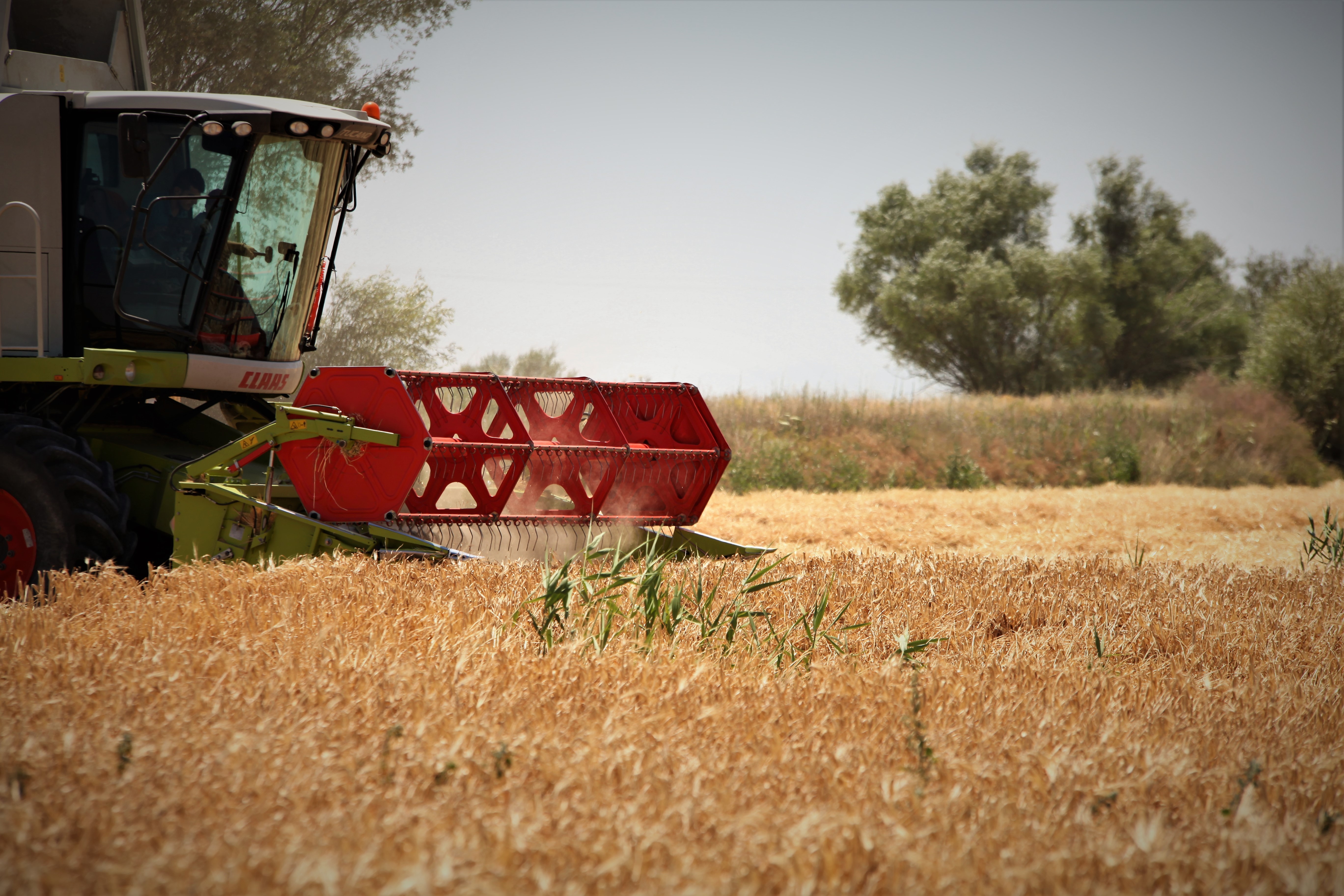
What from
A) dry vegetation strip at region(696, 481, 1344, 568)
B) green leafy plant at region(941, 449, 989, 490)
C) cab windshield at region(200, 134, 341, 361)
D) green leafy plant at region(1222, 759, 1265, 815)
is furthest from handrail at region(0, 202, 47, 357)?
green leafy plant at region(941, 449, 989, 490)

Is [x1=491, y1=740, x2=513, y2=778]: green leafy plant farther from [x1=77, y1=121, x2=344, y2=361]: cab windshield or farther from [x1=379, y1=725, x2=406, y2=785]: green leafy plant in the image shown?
[x1=77, y1=121, x2=344, y2=361]: cab windshield

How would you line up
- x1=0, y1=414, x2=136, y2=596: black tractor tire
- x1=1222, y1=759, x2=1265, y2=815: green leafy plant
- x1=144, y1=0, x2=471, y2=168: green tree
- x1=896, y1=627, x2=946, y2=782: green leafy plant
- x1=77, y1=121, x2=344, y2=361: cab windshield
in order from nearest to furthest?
x1=1222, y1=759, x2=1265, y2=815: green leafy plant
x1=896, y1=627, x2=946, y2=782: green leafy plant
x1=0, y1=414, x2=136, y2=596: black tractor tire
x1=77, y1=121, x2=344, y2=361: cab windshield
x1=144, y1=0, x2=471, y2=168: green tree

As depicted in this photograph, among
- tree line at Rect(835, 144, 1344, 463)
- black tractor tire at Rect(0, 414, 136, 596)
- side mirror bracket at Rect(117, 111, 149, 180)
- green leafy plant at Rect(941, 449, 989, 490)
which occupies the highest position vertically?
tree line at Rect(835, 144, 1344, 463)

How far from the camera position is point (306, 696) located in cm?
243

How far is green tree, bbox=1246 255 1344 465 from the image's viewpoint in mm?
20594

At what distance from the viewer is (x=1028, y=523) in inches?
395

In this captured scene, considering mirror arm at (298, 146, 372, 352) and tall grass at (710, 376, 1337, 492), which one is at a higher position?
mirror arm at (298, 146, 372, 352)

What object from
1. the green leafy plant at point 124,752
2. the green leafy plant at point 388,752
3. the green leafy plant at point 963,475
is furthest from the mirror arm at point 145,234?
the green leafy plant at point 963,475

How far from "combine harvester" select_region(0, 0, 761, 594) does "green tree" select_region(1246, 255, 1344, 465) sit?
20.1 metres

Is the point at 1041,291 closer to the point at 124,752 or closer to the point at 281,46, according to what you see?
the point at 281,46

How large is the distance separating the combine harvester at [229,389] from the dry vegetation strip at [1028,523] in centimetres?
264

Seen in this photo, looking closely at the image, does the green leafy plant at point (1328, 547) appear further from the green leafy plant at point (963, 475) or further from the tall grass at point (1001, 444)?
the green leafy plant at point (963, 475)

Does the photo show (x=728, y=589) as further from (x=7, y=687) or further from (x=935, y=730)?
(x=7, y=687)

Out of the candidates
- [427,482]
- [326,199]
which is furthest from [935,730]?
[326,199]
